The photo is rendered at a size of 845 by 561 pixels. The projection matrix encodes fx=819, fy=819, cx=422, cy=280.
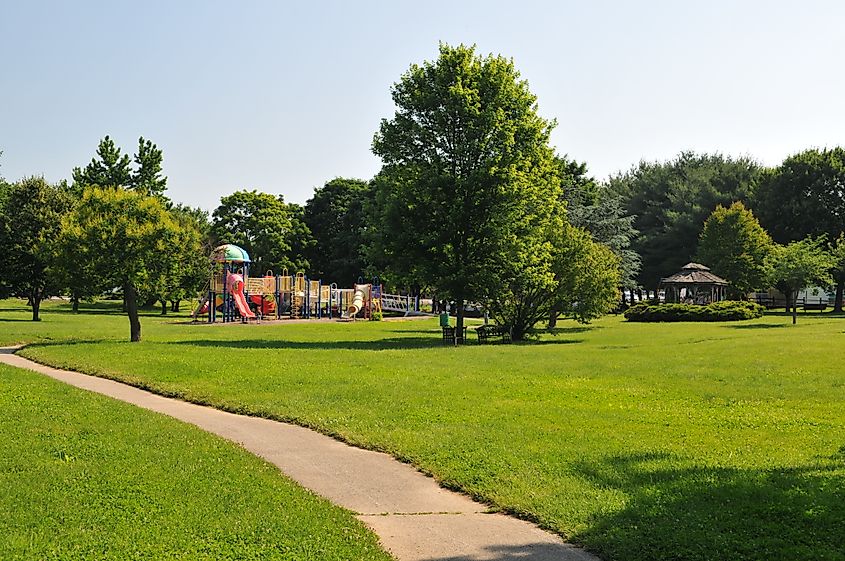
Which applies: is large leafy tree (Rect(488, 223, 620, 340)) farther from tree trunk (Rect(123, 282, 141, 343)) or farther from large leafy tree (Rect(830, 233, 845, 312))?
large leafy tree (Rect(830, 233, 845, 312))

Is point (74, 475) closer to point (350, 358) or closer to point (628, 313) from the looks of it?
point (350, 358)

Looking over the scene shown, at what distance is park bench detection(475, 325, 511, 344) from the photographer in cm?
3297

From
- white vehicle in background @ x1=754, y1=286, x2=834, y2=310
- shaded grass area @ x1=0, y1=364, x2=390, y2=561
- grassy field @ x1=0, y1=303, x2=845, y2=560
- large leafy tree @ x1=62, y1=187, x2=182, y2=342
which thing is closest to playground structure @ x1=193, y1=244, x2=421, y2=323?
large leafy tree @ x1=62, y1=187, x2=182, y2=342

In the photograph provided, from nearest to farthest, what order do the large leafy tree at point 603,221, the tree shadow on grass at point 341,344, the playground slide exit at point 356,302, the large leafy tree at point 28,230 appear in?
the tree shadow on grass at point 341,344 → the large leafy tree at point 28,230 → the playground slide exit at point 356,302 → the large leafy tree at point 603,221

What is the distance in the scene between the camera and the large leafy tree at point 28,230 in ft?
139

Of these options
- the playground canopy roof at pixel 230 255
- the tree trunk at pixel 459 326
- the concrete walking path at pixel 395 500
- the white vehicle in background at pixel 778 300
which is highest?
the playground canopy roof at pixel 230 255

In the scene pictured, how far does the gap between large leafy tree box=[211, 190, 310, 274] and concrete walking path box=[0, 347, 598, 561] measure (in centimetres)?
6326

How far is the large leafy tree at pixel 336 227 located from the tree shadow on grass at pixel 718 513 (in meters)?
67.9

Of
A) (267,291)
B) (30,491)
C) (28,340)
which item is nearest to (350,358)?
(28,340)

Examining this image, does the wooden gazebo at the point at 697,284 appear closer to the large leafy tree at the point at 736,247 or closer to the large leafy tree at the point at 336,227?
the large leafy tree at the point at 736,247


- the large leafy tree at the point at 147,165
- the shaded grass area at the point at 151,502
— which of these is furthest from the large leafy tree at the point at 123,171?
the shaded grass area at the point at 151,502

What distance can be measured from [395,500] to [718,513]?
3.04 metres

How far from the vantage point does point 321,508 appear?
296 inches

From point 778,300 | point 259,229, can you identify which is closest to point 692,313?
point 778,300
